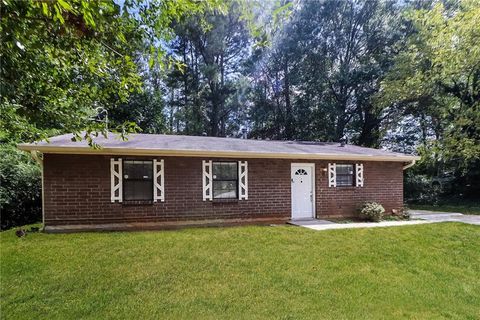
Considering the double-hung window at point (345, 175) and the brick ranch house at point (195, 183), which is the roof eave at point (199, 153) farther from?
the double-hung window at point (345, 175)

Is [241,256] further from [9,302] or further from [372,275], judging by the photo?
[9,302]

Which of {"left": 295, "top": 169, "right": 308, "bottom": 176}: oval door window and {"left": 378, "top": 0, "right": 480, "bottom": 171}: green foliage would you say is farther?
{"left": 378, "top": 0, "right": 480, "bottom": 171}: green foliage

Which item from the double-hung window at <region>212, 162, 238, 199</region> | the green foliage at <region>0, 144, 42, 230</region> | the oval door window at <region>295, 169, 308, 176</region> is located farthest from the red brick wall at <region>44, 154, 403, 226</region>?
the green foliage at <region>0, 144, 42, 230</region>

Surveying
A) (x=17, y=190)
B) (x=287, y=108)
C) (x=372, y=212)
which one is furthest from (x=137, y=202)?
(x=287, y=108)

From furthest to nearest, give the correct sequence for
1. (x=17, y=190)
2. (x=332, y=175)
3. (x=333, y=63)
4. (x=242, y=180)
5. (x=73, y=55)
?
(x=333, y=63) < (x=332, y=175) < (x=17, y=190) < (x=242, y=180) < (x=73, y=55)

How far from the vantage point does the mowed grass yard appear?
3.94 metres

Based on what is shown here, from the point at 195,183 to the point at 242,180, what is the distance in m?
1.48

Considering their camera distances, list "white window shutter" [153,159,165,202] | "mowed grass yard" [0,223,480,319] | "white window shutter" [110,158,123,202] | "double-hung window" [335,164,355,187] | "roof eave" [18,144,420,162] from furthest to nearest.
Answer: "double-hung window" [335,164,355,187] → "white window shutter" [153,159,165,202] → "white window shutter" [110,158,123,202] → "roof eave" [18,144,420,162] → "mowed grass yard" [0,223,480,319]

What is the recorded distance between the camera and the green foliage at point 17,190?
9.42m

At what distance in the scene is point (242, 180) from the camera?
31.0ft

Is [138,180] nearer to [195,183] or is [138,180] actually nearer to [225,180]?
[195,183]

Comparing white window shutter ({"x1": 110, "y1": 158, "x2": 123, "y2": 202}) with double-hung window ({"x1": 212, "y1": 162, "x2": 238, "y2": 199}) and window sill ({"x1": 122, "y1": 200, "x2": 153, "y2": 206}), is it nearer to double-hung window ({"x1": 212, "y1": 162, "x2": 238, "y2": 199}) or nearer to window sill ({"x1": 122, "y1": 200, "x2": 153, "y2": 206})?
window sill ({"x1": 122, "y1": 200, "x2": 153, "y2": 206})

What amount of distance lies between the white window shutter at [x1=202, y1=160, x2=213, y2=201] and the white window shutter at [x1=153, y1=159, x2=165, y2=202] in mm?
1184

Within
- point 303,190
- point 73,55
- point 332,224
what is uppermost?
point 73,55
